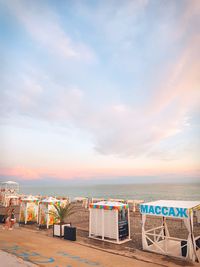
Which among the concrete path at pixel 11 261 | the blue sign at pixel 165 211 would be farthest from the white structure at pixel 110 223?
the concrete path at pixel 11 261

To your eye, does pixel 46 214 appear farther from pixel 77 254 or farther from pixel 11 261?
pixel 11 261

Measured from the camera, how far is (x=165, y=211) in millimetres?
10070

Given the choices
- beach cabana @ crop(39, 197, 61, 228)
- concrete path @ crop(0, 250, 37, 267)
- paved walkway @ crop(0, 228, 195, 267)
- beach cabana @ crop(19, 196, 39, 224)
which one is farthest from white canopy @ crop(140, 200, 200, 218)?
beach cabana @ crop(19, 196, 39, 224)

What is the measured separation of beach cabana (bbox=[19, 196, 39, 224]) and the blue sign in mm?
10819

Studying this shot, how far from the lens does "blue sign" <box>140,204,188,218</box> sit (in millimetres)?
9488

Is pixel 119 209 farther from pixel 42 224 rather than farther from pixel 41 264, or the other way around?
pixel 42 224

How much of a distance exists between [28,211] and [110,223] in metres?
8.29

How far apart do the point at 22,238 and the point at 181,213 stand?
8.53m

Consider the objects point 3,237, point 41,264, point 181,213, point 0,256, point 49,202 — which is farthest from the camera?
point 49,202

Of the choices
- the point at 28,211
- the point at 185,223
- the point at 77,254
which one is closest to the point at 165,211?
the point at 185,223

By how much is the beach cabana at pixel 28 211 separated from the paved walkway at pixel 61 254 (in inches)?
223

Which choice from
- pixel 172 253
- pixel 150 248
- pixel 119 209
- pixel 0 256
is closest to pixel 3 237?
pixel 0 256

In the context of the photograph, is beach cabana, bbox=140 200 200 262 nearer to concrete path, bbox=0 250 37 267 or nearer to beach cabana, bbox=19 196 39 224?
concrete path, bbox=0 250 37 267

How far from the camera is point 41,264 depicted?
26.8 feet
